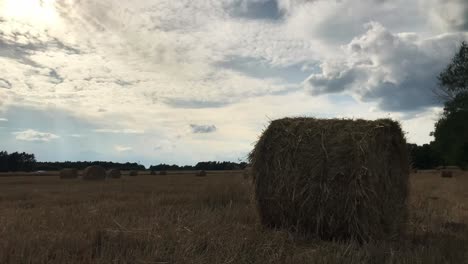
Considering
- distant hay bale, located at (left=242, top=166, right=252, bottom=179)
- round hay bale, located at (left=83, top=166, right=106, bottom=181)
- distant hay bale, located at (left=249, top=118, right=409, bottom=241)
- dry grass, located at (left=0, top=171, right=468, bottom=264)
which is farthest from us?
round hay bale, located at (left=83, top=166, right=106, bottom=181)

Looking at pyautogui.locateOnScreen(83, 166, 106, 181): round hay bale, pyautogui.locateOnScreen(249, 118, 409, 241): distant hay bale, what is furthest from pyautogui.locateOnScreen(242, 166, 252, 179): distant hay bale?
pyautogui.locateOnScreen(83, 166, 106, 181): round hay bale

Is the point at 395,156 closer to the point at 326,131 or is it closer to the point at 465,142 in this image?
the point at 326,131

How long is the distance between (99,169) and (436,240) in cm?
2667

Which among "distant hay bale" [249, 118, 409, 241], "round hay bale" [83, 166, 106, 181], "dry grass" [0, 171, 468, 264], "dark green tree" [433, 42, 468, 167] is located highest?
"dark green tree" [433, 42, 468, 167]

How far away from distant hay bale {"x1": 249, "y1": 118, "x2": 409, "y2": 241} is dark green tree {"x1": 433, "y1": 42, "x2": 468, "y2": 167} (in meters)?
27.9

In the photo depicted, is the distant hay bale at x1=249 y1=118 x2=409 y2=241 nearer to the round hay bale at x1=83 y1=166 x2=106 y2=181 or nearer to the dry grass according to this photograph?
the dry grass

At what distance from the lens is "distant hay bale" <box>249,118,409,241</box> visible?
697 centimetres

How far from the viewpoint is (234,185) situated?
1169 centimetres

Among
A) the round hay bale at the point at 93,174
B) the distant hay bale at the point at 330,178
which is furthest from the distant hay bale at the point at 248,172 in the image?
the round hay bale at the point at 93,174

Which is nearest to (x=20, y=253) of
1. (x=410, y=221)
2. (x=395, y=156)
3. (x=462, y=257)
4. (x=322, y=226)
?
(x=322, y=226)

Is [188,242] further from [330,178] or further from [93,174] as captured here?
[93,174]

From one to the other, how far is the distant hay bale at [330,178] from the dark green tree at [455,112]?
2787cm

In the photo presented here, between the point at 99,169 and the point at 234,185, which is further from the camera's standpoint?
the point at 99,169

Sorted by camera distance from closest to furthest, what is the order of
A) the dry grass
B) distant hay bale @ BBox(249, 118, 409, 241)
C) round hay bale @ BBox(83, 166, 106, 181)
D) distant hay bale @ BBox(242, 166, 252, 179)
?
the dry grass, distant hay bale @ BBox(249, 118, 409, 241), distant hay bale @ BBox(242, 166, 252, 179), round hay bale @ BBox(83, 166, 106, 181)
